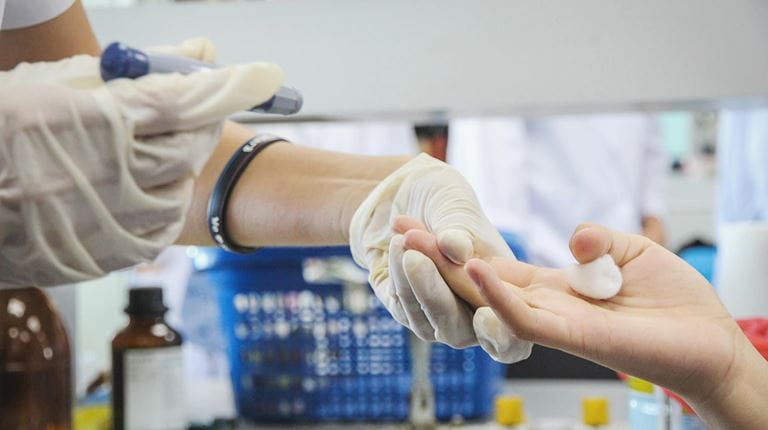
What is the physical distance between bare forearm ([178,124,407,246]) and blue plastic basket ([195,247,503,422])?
49 cm

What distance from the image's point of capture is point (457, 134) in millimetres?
3475

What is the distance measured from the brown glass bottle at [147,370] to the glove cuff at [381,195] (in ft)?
2.05

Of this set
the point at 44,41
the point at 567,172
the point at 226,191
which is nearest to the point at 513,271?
the point at 226,191

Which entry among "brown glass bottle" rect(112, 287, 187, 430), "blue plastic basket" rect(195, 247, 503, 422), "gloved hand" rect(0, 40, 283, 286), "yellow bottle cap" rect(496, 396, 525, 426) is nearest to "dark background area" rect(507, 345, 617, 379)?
"blue plastic basket" rect(195, 247, 503, 422)

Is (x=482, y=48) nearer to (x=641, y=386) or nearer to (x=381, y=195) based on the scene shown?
(x=381, y=195)

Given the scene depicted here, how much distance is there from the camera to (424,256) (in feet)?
2.43

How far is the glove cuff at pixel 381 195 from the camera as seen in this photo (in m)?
0.93

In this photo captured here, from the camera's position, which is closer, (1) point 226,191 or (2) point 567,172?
(1) point 226,191

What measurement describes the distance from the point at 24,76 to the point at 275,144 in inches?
17.1

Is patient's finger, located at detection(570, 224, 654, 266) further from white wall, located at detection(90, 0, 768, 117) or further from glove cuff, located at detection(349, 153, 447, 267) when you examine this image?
white wall, located at detection(90, 0, 768, 117)

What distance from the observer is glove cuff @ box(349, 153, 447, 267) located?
0.93 metres

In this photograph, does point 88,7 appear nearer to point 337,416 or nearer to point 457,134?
point 337,416

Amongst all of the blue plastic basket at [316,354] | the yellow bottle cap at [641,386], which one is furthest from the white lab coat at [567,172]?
the yellow bottle cap at [641,386]

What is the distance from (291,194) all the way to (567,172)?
8.38 ft
